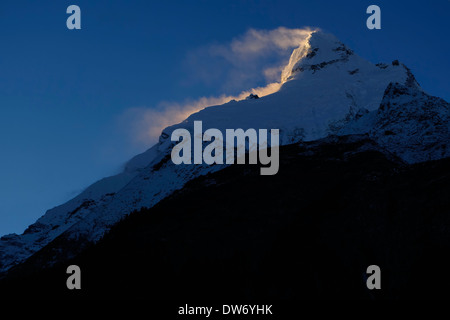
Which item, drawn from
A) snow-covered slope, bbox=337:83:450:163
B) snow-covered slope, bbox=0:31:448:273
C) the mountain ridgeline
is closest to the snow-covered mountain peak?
snow-covered slope, bbox=0:31:448:273

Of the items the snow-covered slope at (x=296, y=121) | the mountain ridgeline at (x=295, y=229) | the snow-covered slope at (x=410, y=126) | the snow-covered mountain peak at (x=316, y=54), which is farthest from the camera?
the snow-covered mountain peak at (x=316, y=54)

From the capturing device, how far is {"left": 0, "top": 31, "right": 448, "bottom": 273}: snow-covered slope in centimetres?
3503

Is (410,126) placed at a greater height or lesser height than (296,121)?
lesser

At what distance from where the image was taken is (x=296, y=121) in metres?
73.8

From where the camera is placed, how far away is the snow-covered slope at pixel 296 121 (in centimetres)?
3503

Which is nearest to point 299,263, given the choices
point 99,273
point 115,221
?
point 99,273

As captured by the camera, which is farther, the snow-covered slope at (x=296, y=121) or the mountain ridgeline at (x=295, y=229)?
the snow-covered slope at (x=296, y=121)

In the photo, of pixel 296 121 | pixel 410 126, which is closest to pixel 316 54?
pixel 296 121

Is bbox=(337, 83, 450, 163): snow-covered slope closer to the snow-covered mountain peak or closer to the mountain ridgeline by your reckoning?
the mountain ridgeline

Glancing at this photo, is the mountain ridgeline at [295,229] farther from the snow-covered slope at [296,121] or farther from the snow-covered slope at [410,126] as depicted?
the snow-covered slope at [296,121]

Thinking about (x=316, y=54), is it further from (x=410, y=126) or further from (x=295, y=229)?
(x=295, y=229)

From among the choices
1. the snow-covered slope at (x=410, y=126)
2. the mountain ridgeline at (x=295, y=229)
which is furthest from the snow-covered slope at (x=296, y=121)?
the mountain ridgeline at (x=295, y=229)
